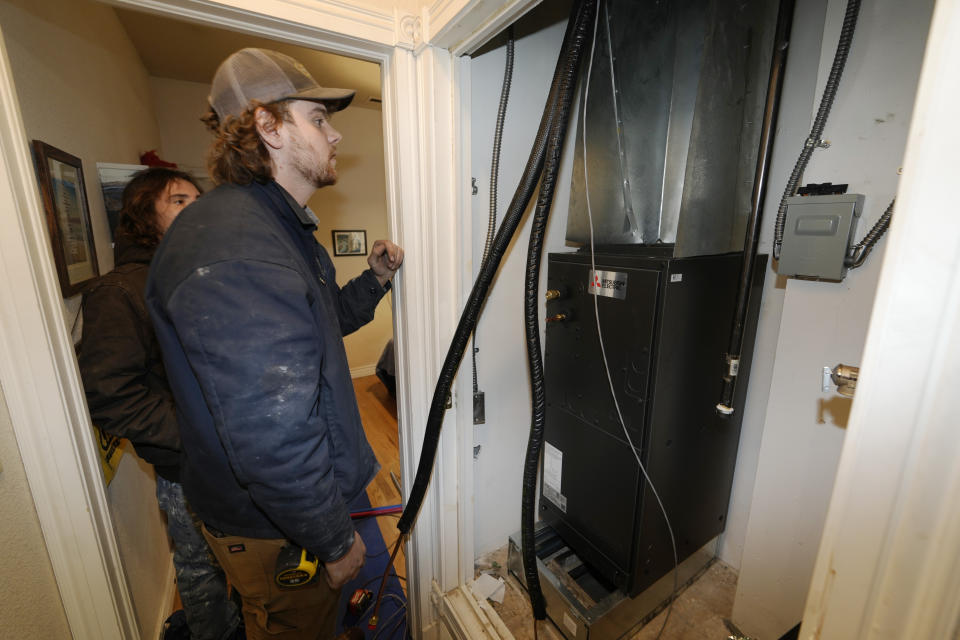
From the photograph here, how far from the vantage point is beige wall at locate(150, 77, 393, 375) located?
3.18m

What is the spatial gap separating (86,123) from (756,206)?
2245mm

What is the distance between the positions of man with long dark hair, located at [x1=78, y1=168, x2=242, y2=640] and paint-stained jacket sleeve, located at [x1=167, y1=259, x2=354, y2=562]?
573 millimetres

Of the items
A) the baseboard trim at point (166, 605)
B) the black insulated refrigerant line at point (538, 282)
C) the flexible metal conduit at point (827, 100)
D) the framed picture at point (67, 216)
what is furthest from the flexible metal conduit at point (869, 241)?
the baseboard trim at point (166, 605)

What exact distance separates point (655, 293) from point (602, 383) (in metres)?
0.34

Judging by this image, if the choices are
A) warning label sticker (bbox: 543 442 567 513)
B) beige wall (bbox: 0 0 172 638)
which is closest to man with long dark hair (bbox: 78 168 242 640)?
beige wall (bbox: 0 0 172 638)

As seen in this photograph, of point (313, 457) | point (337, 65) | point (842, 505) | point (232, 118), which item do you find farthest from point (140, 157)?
point (842, 505)

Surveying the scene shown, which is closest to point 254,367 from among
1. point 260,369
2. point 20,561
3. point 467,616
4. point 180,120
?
point 260,369

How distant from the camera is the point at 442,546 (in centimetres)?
128

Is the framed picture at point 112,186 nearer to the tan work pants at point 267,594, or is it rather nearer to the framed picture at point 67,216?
the framed picture at point 67,216

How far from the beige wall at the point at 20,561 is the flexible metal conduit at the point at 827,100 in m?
1.76

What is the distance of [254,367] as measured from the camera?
669 millimetres

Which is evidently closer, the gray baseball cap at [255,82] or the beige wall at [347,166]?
the gray baseball cap at [255,82]

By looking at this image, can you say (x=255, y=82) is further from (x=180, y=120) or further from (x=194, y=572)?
(x=180, y=120)

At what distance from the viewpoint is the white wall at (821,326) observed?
84 cm
